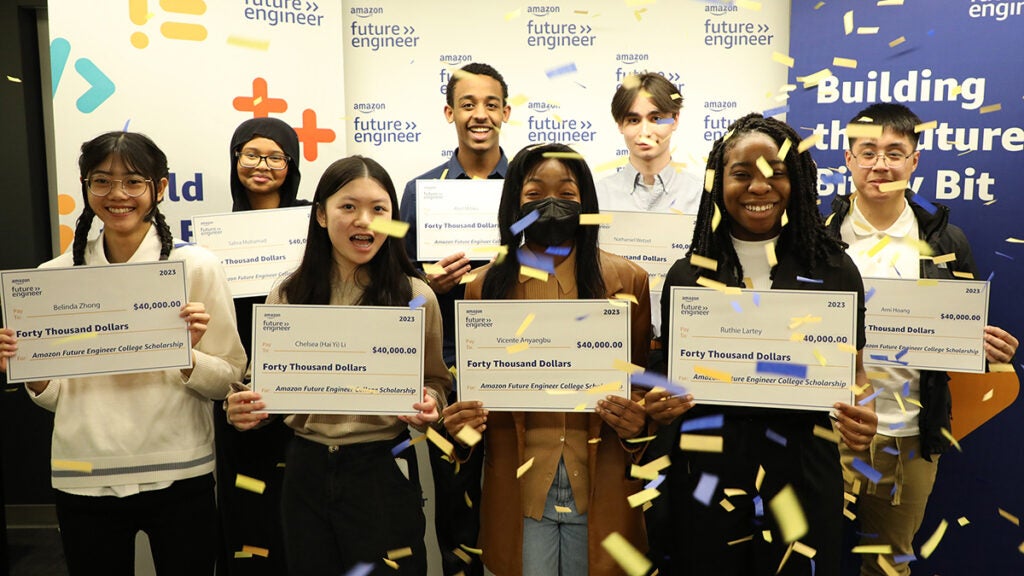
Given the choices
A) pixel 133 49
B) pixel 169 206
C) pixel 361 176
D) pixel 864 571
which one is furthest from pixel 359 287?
pixel 864 571

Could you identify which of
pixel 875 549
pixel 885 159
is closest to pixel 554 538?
pixel 875 549

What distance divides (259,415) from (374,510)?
1.49 ft

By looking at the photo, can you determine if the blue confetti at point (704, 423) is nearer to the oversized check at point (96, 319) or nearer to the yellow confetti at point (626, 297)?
the yellow confetti at point (626, 297)

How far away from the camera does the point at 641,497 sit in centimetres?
229

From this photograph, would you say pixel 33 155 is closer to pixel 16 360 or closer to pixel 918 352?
pixel 16 360

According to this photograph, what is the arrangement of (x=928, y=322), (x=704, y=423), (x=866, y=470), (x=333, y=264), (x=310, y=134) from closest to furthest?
(x=704, y=423), (x=333, y=264), (x=928, y=322), (x=866, y=470), (x=310, y=134)

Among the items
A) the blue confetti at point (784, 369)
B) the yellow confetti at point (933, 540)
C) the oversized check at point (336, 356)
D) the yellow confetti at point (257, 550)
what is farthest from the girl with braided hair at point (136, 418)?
the yellow confetti at point (933, 540)

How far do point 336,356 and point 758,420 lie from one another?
1271 mm

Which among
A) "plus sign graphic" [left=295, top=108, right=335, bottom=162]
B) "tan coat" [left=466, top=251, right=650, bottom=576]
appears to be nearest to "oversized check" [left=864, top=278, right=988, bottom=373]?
"tan coat" [left=466, top=251, right=650, bottom=576]

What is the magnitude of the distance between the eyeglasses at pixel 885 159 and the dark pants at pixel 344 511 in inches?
88.6

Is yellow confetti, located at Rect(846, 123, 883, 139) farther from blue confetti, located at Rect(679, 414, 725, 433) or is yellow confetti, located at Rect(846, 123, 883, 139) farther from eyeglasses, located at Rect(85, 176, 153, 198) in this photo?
eyeglasses, located at Rect(85, 176, 153, 198)

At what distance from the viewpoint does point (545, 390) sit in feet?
7.43

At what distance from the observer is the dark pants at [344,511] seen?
2.22m

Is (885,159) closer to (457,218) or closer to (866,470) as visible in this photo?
(866,470)
